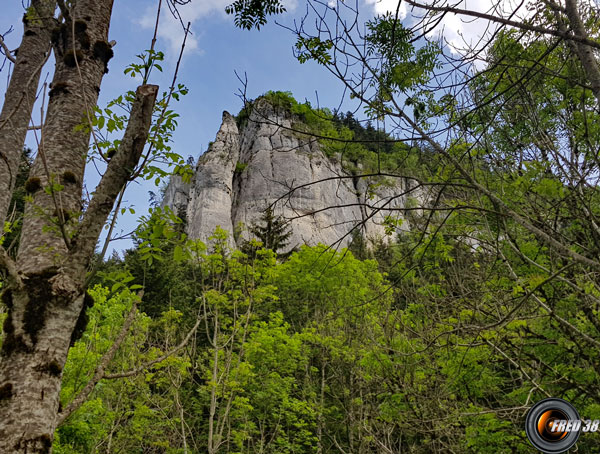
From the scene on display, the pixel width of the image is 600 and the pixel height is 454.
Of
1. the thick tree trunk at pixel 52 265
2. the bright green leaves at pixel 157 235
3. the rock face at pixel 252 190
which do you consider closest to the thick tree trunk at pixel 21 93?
the thick tree trunk at pixel 52 265

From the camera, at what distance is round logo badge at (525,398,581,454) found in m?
2.74

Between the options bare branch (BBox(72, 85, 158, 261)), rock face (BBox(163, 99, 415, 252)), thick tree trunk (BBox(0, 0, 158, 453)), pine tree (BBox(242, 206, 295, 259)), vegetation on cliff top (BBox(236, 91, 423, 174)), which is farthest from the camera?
rock face (BBox(163, 99, 415, 252))

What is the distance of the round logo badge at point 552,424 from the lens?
274 cm

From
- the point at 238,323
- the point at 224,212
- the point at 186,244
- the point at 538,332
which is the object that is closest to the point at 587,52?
the point at 186,244

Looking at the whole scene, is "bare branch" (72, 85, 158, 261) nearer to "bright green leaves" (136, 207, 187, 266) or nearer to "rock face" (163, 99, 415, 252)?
"bright green leaves" (136, 207, 187, 266)

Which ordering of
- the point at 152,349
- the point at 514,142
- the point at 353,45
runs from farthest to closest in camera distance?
1. the point at 152,349
2. the point at 514,142
3. the point at 353,45

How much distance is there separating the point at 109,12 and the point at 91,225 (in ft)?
4.74

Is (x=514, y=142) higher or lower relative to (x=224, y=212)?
lower

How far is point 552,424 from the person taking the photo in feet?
9.36

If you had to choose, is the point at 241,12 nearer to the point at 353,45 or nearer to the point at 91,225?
the point at 353,45

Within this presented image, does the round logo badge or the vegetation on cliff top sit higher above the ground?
the vegetation on cliff top

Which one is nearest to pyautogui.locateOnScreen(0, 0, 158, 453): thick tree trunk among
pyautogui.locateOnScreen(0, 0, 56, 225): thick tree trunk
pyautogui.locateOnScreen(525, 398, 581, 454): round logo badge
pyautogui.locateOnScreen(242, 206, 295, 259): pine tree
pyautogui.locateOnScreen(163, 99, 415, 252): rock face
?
pyautogui.locateOnScreen(0, 0, 56, 225): thick tree trunk

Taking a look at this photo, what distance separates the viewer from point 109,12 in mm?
2381

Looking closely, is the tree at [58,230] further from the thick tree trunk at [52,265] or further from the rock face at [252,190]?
the rock face at [252,190]
